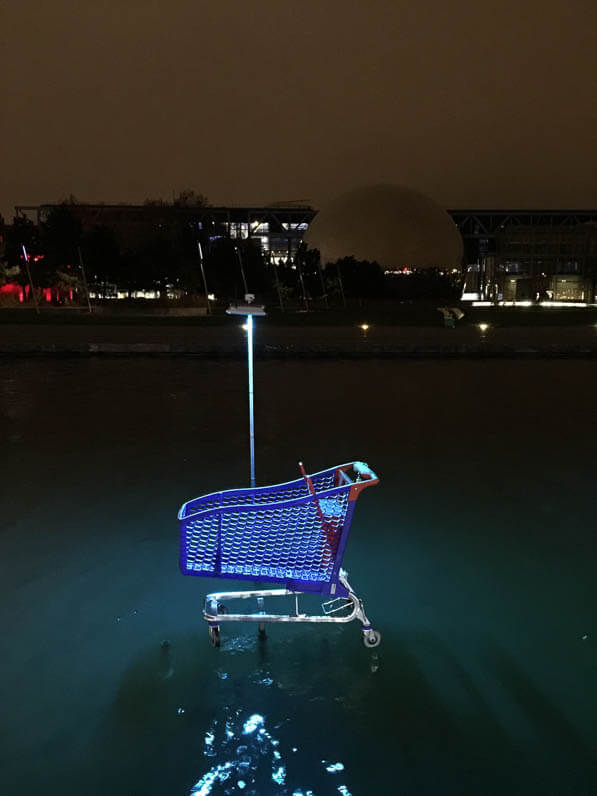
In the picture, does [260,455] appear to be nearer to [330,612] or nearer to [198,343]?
[330,612]

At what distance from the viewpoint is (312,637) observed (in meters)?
3.39

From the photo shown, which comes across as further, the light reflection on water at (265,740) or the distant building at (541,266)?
the distant building at (541,266)

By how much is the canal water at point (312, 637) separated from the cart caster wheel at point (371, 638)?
0.04 meters

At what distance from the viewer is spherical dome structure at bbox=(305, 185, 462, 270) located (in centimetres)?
7462

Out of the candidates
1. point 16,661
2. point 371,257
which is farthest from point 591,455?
point 371,257

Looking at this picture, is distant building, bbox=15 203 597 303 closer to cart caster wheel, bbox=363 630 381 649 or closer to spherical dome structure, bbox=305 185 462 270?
spherical dome structure, bbox=305 185 462 270

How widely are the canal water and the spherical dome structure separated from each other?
6776cm

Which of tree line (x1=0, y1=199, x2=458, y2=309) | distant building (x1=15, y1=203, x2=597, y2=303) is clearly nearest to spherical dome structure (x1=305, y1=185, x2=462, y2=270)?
distant building (x1=15, y1=203, x2=597, y2=303)

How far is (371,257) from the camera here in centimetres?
7406

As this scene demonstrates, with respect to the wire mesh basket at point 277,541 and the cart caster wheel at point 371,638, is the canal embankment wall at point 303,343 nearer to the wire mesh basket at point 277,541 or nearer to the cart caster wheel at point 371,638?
the wire mesh basket at point 277,541

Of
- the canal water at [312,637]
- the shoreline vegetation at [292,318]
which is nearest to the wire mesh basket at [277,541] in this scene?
the canal water at [312,637]

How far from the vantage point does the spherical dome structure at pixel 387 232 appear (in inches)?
2938

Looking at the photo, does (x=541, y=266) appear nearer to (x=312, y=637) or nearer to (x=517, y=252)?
(x=517, y=252)

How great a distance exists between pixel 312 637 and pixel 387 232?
2969 inches
